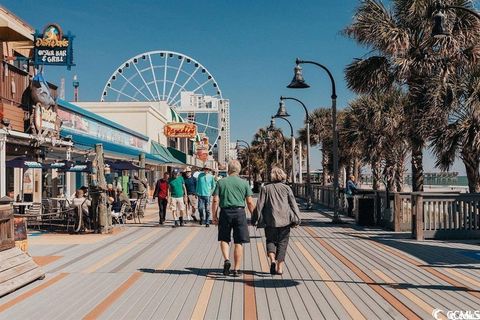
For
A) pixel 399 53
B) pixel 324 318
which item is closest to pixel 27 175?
pixel 399 53

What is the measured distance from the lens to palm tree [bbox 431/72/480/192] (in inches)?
585

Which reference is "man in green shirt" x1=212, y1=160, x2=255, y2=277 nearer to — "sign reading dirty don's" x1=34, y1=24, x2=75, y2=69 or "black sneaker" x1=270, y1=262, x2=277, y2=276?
"black sneaker" x1=270, y1=262, x2=277, y2=276

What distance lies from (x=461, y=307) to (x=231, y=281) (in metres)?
3.07

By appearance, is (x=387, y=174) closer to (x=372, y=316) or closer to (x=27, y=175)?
(x=27, y=175)

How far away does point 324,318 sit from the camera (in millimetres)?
5656

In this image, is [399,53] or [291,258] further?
[399,53]

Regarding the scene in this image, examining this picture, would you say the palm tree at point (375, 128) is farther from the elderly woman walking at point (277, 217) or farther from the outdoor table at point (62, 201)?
the elderly woman walking at point (277, 217)

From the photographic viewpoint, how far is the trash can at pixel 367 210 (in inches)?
625

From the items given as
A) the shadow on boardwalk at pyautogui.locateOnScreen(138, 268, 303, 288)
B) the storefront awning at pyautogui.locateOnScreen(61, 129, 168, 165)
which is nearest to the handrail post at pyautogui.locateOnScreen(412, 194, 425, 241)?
the shadow on boardwalk at pyautogui.locateOnScreen(138, 268, 303, 288)

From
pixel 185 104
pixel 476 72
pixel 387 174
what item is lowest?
pixel 387 174

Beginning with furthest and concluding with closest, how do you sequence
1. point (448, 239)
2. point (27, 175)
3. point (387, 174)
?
point (387, 174) < point (27, 175) < point (448, 239)

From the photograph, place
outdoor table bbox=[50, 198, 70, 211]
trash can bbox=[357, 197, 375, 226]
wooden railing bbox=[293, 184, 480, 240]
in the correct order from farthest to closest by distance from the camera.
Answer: outdoor table bbox=[50, 198, 70, 211] < trash can bbox=[357, 197, 375, 226] < wooden railing bbox=[293, 184, 480, 240]

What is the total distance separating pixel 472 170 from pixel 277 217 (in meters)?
10.4

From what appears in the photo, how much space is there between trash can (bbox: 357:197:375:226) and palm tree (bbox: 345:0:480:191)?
71.7 inches
